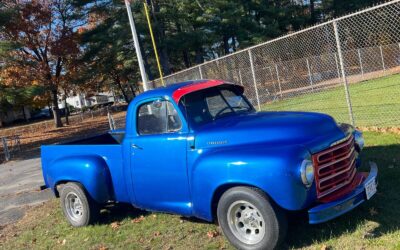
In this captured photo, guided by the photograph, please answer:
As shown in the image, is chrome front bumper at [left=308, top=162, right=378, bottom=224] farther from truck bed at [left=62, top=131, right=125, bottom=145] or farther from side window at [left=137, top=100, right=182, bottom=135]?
truck bed at [left=62, top=131, right=125, bottom=145]

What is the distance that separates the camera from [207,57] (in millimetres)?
48562

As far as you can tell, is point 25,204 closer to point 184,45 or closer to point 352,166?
point 352,166

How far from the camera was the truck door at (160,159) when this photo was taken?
17.5ft

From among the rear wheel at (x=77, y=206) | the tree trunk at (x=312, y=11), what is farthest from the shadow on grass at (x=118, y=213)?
the tree trunk at (x=312, y=11)

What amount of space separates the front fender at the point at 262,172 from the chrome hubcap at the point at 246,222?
25 cm

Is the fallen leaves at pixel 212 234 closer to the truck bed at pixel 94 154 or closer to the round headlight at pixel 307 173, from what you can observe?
the truck bed at pixel 94 154

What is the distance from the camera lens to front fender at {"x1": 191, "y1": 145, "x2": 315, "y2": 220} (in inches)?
172

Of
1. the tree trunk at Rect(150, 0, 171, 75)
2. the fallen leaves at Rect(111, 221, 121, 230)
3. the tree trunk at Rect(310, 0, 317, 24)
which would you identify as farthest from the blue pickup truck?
the tree trunk at Rect(310, 0, 317, 24)

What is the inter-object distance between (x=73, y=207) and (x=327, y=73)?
75.6 ft

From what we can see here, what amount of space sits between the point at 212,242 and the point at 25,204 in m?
5.45

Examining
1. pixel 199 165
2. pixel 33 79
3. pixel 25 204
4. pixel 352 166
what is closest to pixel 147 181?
pixel 199 165

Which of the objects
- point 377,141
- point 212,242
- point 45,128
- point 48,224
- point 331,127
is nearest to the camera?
point 331,127

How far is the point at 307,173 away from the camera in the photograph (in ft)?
14.4

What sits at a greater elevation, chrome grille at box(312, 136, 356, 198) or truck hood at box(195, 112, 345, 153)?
truck hood at box(195, 112, 345, 153)
